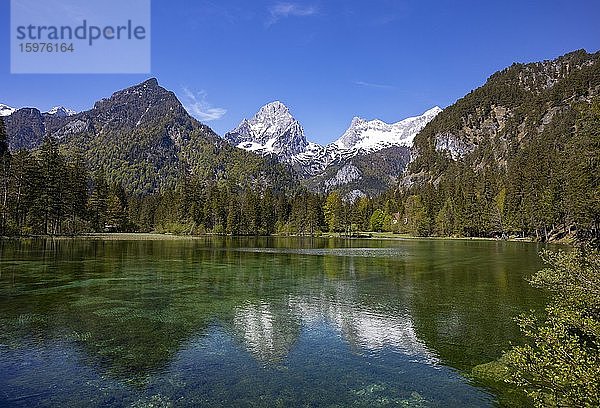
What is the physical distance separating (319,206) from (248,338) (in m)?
143

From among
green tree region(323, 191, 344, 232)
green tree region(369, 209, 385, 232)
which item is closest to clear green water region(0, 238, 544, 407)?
green tree region(323, 191, 344, 232)

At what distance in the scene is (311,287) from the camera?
1331 inches

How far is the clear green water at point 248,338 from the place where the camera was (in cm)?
1326

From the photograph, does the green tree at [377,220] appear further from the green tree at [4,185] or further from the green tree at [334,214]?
the green tree at [4,185]

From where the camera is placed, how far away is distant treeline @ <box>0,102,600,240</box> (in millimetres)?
81312

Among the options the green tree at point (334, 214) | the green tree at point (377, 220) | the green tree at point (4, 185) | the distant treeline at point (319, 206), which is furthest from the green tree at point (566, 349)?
the green tree at point (377, 220)

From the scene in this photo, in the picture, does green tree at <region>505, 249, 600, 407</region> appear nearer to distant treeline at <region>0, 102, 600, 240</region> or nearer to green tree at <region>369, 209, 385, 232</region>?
distant treeline at <region>0, 102, 600, 240</region>

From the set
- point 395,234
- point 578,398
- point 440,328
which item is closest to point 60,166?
point 440,328

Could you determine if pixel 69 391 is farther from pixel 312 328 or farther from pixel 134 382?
pixel 312 328

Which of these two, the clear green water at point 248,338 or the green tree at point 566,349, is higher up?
the green tree at point 566,349

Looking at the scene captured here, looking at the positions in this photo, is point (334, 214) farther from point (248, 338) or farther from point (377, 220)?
point (248, 338)

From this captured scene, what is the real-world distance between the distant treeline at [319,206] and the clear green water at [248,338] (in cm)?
3630

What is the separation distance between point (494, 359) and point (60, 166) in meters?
101

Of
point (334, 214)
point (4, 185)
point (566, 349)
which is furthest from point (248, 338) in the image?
point (334, 214)
